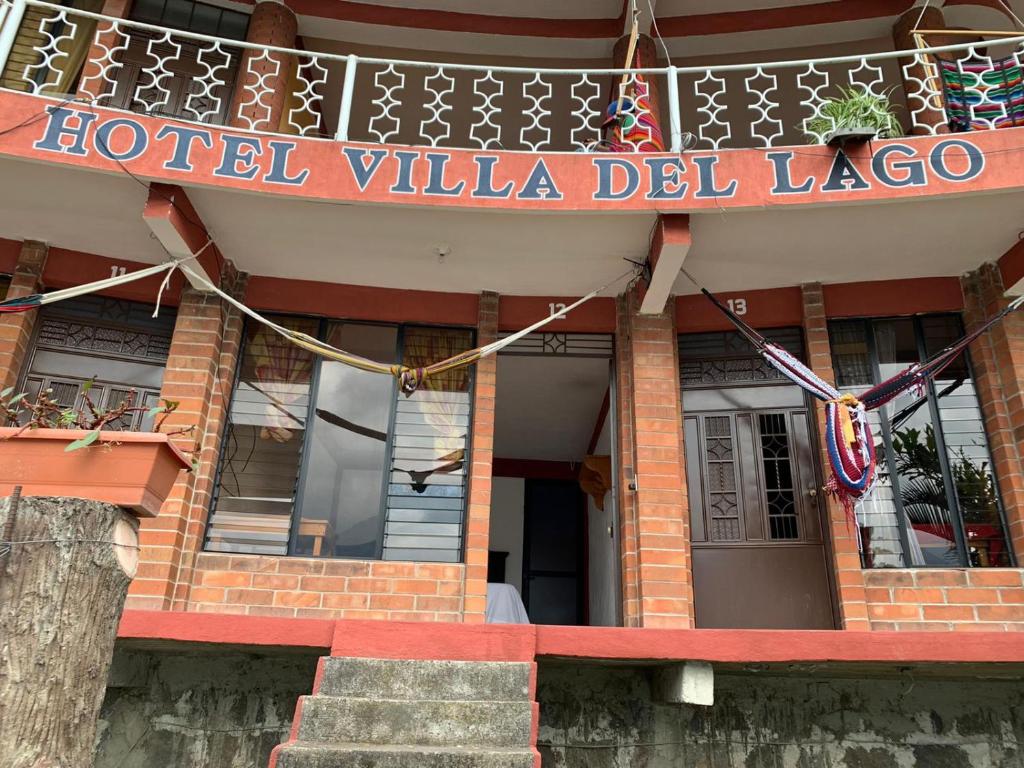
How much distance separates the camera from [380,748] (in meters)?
3.66

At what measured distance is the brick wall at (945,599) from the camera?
5.66 m

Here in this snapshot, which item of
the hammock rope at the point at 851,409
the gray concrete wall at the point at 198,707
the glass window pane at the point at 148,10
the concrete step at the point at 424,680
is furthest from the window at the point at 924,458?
the glass window pane at the point at 148,10

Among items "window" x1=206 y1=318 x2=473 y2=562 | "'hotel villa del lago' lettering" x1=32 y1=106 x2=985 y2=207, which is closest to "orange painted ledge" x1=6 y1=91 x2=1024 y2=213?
"'hotel villa del lago' lettering" x1=32 y1=106 x2=985 y2=207

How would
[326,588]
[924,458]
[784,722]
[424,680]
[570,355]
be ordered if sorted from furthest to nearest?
[570,355]
[924,458]
[326,588]
[784,722]
[424,680]

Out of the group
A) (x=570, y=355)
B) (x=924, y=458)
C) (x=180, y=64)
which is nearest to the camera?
(x=924, y=458)

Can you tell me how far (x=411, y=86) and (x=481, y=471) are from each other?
16.3 feet

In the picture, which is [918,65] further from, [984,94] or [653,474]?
[653,474]

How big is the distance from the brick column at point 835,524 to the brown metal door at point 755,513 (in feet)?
0.67

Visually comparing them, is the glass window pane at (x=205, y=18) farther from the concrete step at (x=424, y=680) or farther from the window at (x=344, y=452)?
the concrete step at (x=424, y=680)

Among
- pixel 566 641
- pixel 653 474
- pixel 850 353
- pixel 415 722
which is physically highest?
pixel 850 353

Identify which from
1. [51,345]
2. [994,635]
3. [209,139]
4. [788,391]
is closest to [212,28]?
[209,139]

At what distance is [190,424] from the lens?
20.0 feet

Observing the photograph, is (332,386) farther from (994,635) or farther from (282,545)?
(994,635)

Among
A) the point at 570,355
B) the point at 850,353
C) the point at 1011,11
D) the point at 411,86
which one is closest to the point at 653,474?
the point at 570,355
